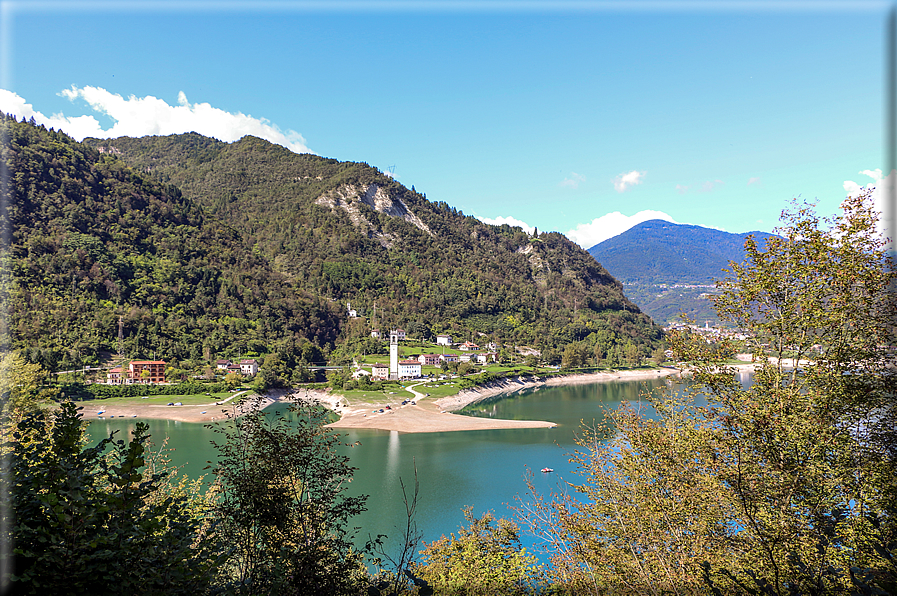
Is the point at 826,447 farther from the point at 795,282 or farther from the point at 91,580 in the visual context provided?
the point at 91,580

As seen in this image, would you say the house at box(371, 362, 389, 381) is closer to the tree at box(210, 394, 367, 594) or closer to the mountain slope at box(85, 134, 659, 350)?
the mountain slope at box(85, 134, 659, 350)

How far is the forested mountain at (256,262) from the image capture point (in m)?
49.0

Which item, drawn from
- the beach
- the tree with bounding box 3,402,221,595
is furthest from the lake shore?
the tree with bounding box 3,402,221,595

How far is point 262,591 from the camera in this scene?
12.0 feet

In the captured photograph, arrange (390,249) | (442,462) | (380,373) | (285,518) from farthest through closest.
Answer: (390,249) < (380,373) < (442,462) < (285,518)

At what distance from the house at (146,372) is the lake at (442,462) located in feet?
30.6

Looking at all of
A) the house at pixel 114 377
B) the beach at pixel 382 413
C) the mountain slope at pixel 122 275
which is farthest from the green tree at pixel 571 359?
the house at pixel 114 377

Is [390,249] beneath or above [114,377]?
above

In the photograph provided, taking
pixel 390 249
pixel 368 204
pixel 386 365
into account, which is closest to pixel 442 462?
pixel 386 365

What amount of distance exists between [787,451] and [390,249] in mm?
103607

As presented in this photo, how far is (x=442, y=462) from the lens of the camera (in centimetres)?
2452

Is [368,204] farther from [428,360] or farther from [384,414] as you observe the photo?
[384,414]

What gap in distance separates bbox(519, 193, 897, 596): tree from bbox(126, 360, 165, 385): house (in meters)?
44.0

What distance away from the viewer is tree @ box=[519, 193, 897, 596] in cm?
431
